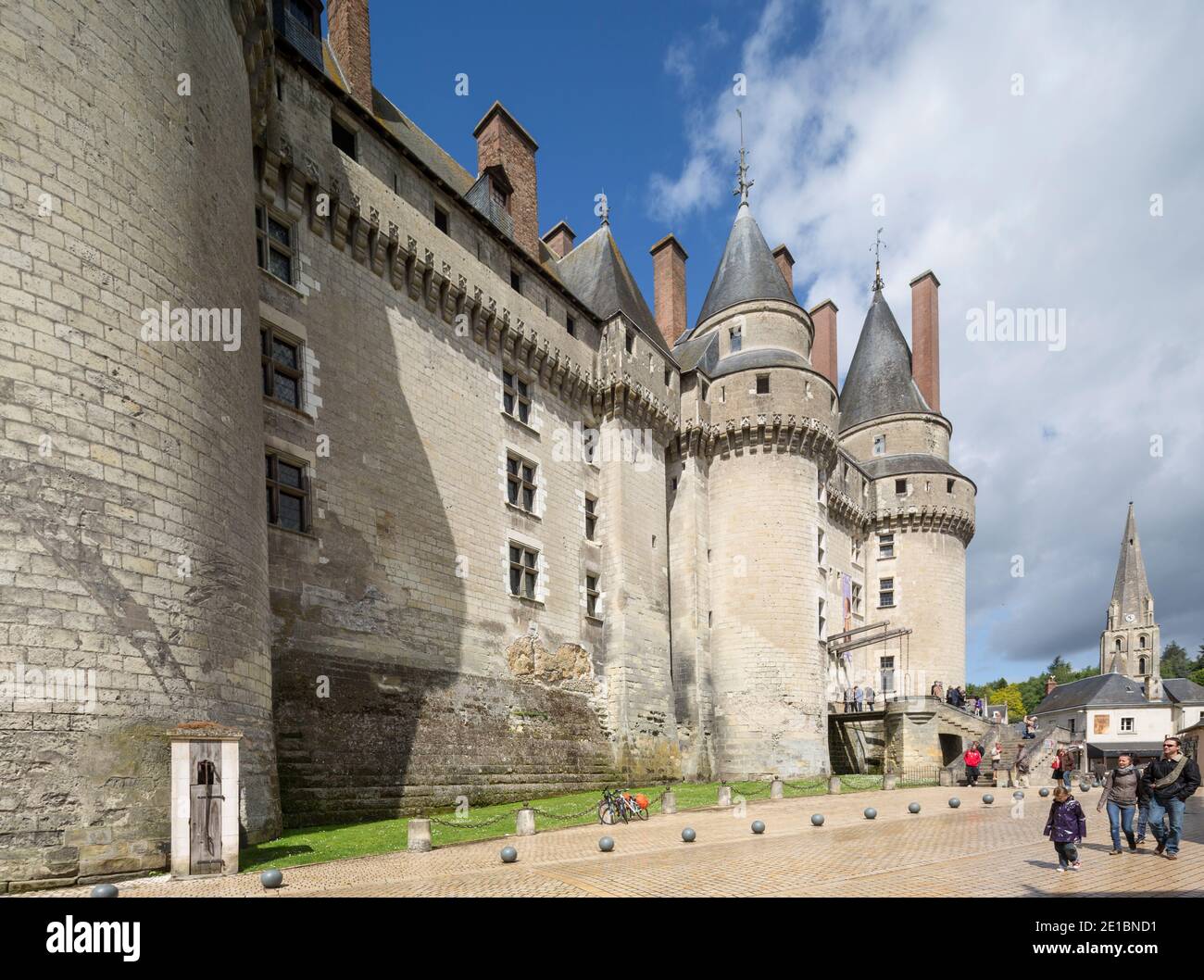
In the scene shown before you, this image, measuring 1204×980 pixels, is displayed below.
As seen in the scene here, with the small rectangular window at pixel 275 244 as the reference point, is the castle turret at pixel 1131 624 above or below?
below

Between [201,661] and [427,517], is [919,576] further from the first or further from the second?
[201,661]

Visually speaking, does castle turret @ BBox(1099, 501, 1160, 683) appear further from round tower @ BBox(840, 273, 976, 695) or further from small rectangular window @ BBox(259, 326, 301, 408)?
small rectangular window @ BBox(259, 326, 301, 408)

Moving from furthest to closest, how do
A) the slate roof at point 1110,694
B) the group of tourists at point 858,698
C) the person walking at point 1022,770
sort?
the slate roof at point 1110,694 < the group of tourists at point 858,698 < the person walking at point 1022,770

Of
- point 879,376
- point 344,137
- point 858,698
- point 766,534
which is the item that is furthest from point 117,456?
point 879,376

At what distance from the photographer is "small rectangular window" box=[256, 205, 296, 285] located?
16500 millimetres

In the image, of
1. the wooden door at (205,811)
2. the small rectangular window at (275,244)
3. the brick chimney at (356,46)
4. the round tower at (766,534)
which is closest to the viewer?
the wooden door at (205,811)

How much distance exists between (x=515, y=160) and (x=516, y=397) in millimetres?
9686

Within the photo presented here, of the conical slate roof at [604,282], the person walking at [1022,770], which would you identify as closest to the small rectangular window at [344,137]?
the conical slate roof at [604,282]

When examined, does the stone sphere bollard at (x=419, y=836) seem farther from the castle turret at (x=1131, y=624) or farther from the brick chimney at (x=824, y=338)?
the castle turret at (x=1131, y=624)

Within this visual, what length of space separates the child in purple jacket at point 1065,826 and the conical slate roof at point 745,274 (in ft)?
87.3

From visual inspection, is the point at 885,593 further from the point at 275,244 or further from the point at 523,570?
the point at 275,244

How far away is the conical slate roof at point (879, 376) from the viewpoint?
42656mm

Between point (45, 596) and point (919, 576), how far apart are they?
39.0 metres

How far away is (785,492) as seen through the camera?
30266mm
